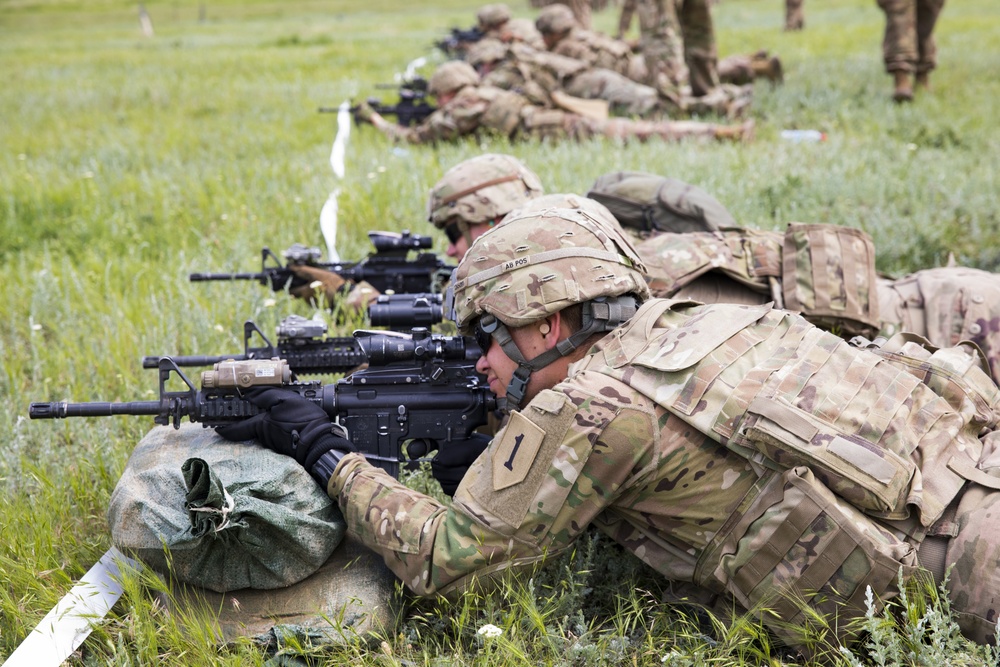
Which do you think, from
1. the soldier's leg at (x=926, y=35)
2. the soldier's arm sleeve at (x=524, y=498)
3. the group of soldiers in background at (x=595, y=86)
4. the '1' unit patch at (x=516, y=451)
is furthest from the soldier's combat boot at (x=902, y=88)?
the '1' unit patch at (x=516, y=451)

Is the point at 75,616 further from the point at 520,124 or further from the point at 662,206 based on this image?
the point at 520,124

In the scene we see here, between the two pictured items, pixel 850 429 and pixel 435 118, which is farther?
pixel 435 118

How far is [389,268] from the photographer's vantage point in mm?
5281

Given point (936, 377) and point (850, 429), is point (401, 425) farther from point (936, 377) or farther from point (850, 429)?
point (936, 377)

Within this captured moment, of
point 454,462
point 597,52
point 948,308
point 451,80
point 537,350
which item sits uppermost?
point 597,52

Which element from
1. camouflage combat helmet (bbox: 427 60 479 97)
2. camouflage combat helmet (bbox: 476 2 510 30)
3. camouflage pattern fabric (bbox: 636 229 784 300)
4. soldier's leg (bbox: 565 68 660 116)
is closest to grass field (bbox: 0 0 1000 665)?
camouflage combat helmet (bbox: 427 60 479 97)

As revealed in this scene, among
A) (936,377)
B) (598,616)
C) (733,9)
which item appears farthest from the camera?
(733,9)

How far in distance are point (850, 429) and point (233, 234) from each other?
5.09 m

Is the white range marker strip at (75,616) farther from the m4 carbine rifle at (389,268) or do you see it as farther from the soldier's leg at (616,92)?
the soldier's leg at (616,92)

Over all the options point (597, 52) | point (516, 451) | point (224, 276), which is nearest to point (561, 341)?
point (516, 451)

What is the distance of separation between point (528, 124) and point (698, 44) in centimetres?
339

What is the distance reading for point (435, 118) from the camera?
30.8ft

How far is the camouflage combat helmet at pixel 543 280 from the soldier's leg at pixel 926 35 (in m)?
9.99

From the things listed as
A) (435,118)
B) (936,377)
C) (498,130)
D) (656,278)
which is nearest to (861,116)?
(498,130)
